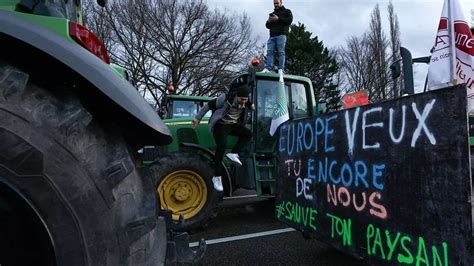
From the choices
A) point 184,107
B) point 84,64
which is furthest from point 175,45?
point 84,64

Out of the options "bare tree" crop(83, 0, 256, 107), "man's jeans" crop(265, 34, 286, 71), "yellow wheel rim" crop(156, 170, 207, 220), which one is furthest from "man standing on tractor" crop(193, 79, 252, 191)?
"bare tree" crop(83, 0, 256, 107)

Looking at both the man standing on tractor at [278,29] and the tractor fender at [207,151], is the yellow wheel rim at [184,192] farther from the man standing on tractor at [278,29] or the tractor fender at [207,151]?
the man standing on tractor at [278,29]

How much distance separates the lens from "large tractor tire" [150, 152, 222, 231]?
527 centimetres

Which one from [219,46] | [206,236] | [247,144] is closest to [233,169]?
[247,144]

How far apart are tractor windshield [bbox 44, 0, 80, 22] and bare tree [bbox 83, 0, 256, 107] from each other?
19.0 m

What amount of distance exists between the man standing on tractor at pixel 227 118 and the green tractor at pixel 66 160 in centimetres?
383

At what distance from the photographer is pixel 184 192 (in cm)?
541

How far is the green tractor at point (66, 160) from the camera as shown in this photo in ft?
4.27

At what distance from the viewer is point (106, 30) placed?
67.4 ft

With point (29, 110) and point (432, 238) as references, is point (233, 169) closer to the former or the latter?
point (432, 238)

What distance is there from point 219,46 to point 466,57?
20010 mm

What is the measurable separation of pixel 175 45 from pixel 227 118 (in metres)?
18.4

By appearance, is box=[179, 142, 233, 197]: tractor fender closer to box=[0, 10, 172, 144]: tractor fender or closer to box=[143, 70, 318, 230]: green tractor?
box=[143, 70, 318, 230]: green tractor

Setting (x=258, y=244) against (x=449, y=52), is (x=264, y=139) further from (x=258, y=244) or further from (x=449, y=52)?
(x=449, y=52)
